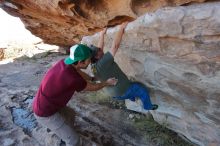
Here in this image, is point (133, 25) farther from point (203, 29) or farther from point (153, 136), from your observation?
point (153, 136)

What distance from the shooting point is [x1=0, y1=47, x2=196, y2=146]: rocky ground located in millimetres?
4797

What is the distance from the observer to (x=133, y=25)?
3.95 meters

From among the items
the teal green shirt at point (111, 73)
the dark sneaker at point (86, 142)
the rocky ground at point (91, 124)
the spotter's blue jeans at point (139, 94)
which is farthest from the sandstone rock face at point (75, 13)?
the dark sneaker at point (86, 142)

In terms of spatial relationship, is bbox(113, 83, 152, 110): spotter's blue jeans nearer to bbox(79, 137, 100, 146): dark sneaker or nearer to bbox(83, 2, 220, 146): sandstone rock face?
bbox(83, 2, 220, 146): sandstone rock face

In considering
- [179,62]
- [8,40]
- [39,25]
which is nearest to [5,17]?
[8,40]

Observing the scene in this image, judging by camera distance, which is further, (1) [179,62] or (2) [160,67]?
(2) [160,67]

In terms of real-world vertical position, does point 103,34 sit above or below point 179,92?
above

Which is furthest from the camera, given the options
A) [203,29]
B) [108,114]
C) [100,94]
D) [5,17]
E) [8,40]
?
[5,17]

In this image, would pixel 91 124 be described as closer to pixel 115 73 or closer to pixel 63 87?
pixel 115 73

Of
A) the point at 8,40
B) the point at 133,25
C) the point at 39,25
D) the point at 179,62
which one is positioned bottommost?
the point at 8,40

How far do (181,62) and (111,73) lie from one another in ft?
3.02

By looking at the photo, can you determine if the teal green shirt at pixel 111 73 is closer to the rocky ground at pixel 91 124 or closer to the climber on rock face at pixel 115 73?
the climber on rock face at pixel 115 73

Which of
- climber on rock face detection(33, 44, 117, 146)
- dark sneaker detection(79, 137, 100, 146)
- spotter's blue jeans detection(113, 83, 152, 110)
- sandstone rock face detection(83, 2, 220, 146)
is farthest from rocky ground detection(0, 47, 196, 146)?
spotter's blue jeans detection(113, 83, 152, 110)

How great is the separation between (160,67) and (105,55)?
0.67 metres
